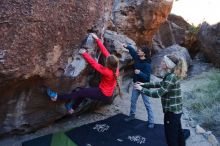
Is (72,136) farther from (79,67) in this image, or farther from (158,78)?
(158,78)

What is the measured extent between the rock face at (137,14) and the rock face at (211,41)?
234 centimetres

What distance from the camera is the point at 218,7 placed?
1555 cm

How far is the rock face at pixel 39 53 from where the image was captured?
536cm

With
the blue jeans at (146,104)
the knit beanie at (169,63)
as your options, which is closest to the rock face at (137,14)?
the knit beanie at (169,63)

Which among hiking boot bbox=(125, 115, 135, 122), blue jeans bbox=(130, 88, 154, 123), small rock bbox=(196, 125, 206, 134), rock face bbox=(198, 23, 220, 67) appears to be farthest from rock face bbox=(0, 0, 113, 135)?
rock face bbox=(198, 23, 220, 67)

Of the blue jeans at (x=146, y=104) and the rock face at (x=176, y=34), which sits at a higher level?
the rock face at (x=176, y=34)

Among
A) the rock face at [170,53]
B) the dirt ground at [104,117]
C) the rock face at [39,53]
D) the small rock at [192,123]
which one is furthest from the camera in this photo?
the rock face at [170,53]

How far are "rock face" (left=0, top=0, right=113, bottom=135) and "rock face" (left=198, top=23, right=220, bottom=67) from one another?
20.3 ft

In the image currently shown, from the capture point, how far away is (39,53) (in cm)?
573

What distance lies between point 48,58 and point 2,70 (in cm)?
81

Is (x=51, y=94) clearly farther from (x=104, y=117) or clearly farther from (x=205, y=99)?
(x=205, y=99)

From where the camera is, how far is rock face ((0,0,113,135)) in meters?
5.36

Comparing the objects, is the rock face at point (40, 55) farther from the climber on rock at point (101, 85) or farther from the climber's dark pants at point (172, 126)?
the climber's dark pants at point (172, 126)

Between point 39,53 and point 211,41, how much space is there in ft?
25.9
